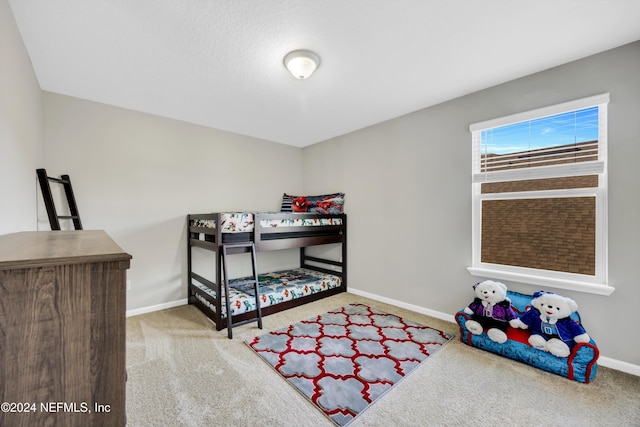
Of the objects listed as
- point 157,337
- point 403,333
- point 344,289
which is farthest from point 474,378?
point 157,337

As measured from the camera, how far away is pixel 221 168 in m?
3.63

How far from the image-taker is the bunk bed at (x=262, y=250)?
265cm

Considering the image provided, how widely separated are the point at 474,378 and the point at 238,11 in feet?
9.18

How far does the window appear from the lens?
6.68ft

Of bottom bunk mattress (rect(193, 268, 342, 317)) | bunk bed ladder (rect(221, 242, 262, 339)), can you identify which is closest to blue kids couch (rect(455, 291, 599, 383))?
bottom bunk mattress (rect(193, 268, 342, 317))

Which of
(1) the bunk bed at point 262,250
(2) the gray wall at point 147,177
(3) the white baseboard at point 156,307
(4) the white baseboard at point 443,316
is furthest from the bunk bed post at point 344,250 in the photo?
(3) the white baseboard at point 156,307

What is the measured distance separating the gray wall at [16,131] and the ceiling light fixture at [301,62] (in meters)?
1.55

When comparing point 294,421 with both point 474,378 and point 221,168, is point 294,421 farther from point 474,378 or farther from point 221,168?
point 221,168

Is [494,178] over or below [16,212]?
over

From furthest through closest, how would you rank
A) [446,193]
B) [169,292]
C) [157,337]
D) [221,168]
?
[221,168] → [169,292] → [446,193] → [157,337]

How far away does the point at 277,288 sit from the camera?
319 cm

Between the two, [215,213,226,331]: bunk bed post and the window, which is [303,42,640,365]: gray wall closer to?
the window

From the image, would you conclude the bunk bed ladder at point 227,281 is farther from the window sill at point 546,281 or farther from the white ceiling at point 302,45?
the window sill at point 546,281

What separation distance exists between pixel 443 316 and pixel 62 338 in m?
2.98
